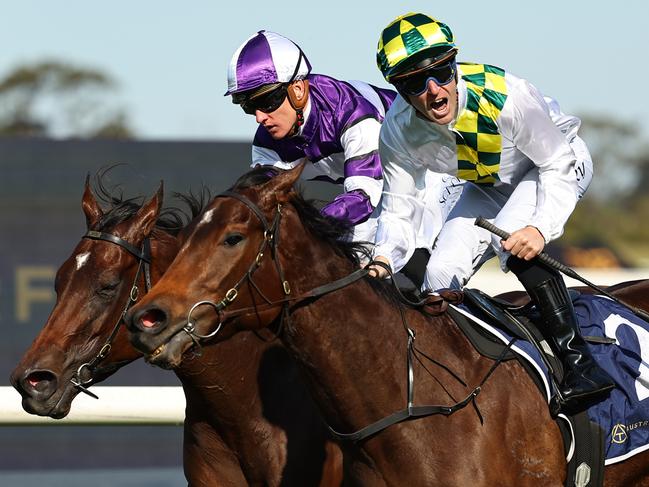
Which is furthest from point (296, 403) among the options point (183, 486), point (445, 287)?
point (183, 486)

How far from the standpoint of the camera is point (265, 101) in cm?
429

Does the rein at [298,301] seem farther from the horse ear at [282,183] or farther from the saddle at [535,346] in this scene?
the saddle at [535,346]

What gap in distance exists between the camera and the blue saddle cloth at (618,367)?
372 cm

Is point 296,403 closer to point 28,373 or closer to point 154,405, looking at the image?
point 28,373

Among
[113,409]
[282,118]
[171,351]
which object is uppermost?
[282,118]

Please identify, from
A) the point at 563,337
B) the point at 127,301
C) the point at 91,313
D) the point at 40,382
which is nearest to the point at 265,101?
the point at 127,301

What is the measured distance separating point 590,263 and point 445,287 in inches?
320

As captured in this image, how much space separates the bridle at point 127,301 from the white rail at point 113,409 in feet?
3.49

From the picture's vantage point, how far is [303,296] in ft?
11.0

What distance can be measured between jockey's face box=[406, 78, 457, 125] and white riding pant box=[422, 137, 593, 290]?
363 millimetres

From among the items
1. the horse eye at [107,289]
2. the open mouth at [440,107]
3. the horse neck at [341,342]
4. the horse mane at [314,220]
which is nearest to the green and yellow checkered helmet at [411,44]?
the open mouth at [440,107]

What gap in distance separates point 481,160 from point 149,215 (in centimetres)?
124

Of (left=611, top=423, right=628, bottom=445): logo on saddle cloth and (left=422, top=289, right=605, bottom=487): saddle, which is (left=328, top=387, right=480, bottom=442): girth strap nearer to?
(left=422, top=289, right=605, bottom=487): saddle

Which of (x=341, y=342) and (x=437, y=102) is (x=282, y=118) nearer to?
(x=437, y=102)
